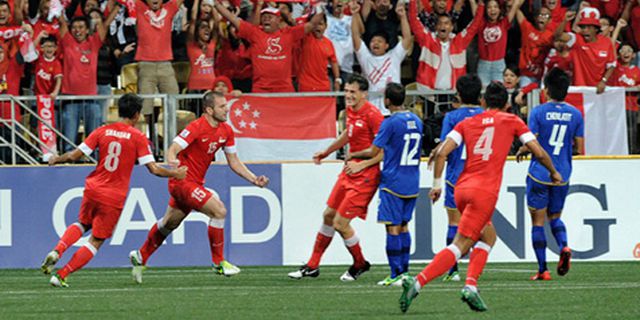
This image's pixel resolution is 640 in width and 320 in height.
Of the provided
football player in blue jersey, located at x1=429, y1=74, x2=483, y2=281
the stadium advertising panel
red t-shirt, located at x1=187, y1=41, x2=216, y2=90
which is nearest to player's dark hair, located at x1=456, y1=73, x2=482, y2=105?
football player in blue jersey, located at x1=429, y1=74, x2=483, y2=281

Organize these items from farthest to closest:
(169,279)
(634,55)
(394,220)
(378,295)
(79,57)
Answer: (634,55)
(79,57)
(169,279)
(394,220)
(378,295)

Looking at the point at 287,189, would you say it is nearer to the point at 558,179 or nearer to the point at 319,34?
the point at 319,34

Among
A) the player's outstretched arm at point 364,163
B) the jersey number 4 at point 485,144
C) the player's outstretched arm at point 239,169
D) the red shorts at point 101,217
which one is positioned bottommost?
the red shorts at point 101,217

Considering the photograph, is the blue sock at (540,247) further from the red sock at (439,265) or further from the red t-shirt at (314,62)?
the red t-shirt at (314,62)

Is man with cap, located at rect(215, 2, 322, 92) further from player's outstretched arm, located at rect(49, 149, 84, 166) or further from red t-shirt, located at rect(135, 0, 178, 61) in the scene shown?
player's outstretched arm, located at rect(49, 149, 84, 166)

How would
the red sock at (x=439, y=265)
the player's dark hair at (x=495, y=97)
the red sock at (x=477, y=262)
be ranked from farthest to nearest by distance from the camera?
the player's dark hair at (x=495, y=97) → the red sock at (x=477, y=262) → the red sock at (x=439, y=265)

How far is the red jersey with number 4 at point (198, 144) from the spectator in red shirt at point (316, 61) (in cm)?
464

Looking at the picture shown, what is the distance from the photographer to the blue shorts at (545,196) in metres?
15.0

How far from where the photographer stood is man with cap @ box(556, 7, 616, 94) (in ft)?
67.3

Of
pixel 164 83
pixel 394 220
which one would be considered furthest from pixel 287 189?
pixel 394 220

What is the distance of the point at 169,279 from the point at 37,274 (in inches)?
90.1

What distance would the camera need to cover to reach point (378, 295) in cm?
1265

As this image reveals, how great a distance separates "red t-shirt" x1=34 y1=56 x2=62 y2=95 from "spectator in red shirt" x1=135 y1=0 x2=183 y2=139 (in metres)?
1.15

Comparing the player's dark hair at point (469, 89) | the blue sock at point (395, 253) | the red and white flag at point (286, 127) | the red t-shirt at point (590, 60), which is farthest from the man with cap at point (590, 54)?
the player's dark hair at point (469, 89)
